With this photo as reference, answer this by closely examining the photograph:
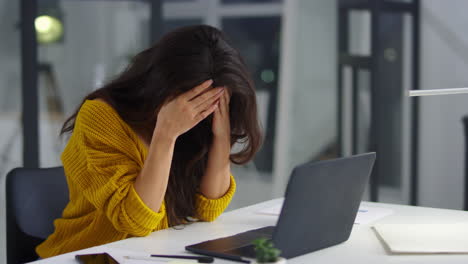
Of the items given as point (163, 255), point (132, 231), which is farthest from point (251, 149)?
point (163, 255)

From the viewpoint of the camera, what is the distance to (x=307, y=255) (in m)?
1.38

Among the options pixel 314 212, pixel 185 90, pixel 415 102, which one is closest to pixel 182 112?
pixel 185 90

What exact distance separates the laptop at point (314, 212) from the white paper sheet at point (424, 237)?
0.38 feet

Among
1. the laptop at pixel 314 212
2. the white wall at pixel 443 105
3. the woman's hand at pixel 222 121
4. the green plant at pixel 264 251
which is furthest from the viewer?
the white wall at pixel 443 105

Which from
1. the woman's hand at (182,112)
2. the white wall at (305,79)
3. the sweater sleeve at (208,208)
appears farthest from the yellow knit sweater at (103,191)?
the white wall at (305,79)

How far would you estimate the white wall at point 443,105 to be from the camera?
159 inches

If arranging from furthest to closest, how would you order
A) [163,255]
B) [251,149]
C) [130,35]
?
1. [130,35]
2. [251,149]
3. [163,255]

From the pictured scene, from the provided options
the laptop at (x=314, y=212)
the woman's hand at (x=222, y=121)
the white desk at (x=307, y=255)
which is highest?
the woman's hand at (x=222, y=121)

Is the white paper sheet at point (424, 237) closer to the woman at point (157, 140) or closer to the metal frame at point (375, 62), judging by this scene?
the woman at point (157, 140)

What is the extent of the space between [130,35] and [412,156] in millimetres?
1959

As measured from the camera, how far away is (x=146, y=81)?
1725 mm

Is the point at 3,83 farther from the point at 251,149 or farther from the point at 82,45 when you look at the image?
the point at 251,149

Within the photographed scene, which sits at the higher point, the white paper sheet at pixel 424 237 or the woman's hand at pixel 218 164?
the woman's hand at pixel 218 164

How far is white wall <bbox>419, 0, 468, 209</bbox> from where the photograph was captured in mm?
4031
